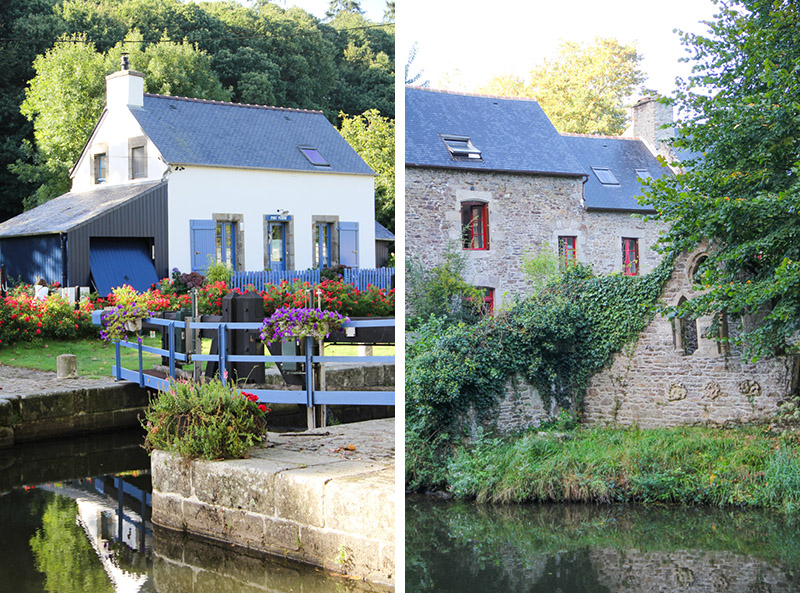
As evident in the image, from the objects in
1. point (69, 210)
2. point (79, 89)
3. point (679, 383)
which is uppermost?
point (79, 89)

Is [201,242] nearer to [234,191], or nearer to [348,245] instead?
[234,191]

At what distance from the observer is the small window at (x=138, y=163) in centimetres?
1262

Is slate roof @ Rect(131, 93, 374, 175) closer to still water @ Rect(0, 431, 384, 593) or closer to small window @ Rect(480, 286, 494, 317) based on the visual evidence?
still water @ Rect(0, 431, 384, 593)

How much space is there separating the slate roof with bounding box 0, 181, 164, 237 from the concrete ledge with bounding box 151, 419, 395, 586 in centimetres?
766

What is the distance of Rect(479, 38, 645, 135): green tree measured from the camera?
3.88 m

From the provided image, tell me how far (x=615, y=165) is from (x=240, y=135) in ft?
32.1

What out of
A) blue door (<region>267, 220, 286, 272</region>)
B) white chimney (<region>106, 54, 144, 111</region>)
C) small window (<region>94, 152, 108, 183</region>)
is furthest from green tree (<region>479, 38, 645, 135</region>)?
small window (<region>94, 152, 108, 183</region>)

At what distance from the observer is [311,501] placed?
3.64m

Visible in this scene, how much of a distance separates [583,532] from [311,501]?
1337 mm

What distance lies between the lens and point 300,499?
3.69 meters

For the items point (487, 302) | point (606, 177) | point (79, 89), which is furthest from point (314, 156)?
point (606, 177)

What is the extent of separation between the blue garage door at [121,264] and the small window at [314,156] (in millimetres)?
2913

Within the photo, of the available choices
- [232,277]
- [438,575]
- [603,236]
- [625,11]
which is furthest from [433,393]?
[232,277]

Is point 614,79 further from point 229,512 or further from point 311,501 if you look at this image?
point 229,512
